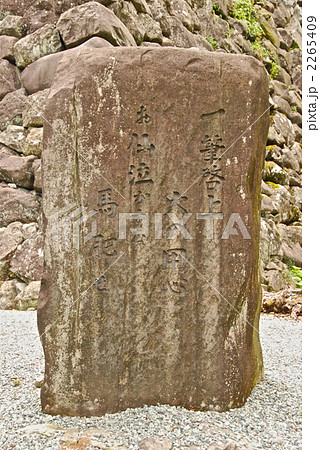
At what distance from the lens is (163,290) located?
304 centimetres

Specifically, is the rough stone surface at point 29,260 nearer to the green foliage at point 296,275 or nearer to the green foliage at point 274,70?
the green foliage at point 296,275

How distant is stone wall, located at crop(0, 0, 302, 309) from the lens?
704 cm

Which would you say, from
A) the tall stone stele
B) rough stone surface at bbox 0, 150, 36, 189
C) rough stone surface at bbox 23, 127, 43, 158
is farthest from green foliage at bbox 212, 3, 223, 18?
the tall stone stele

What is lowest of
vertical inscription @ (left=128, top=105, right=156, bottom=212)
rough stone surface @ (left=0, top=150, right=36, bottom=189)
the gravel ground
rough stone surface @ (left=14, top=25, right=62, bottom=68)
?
the gravel ground

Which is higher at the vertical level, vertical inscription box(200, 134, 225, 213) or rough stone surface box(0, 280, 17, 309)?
vertical inscription box(200, 134, 225, 213)

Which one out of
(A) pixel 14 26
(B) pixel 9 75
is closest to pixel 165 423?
(B) pixel 9 75

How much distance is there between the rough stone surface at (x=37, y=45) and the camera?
7500 millimetres

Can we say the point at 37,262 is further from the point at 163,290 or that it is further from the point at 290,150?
the point at 290,150

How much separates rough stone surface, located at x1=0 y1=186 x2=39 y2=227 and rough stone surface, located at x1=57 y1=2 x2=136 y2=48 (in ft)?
9.06

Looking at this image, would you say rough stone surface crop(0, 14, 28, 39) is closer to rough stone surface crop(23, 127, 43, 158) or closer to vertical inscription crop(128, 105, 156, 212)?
rough stone surface crop(23, 127, 43, 158)

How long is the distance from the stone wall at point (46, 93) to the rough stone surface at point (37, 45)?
2 centimetres

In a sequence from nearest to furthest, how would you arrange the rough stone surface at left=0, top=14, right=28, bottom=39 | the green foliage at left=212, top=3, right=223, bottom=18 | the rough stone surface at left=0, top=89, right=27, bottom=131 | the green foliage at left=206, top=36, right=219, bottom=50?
the rough stone surface at left=0, top=89, right=27, bottom=131 → the rough stone surface at left=0, top=14, right=28, bottom=39 → the green foliage at left=206, top=36, right=219, bottom=50 → the green foliage at left=212, top=3, right=223, bottom=18

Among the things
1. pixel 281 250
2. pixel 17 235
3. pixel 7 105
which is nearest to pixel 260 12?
pixel 281 250

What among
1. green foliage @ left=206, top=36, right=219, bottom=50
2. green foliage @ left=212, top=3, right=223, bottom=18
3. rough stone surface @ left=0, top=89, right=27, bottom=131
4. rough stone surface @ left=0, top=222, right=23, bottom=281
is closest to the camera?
rough stone surface @ left=0, top=222, right=23, bottom=281
